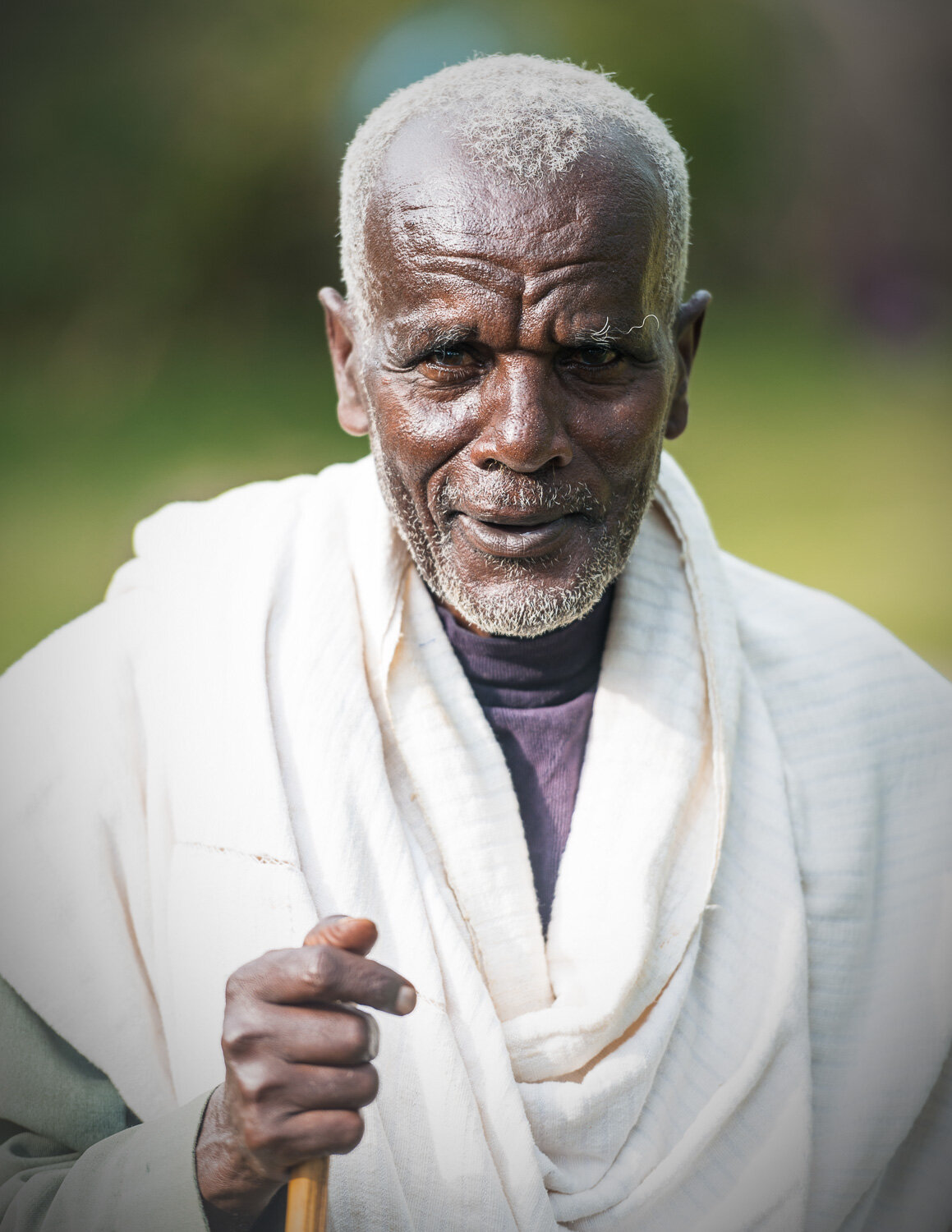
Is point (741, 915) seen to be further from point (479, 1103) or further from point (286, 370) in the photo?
point (286, 370)

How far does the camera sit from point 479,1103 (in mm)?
1144

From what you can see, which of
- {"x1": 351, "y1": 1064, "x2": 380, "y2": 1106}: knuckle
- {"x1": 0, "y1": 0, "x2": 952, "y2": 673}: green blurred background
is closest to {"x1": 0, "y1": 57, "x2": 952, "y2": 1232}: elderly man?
{"x1": 351, "y1": 1064, "x2": 380, "y2": 1106}: knuckle

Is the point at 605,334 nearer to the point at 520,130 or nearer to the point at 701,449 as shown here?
the point at 520,130

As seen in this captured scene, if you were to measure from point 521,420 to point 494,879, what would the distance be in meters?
0.56

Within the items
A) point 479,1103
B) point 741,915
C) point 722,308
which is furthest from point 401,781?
point 722,308

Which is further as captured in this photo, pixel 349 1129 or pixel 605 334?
pixel 605 334

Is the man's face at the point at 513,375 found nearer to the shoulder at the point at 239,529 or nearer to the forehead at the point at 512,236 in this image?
the forehead at the point at 512,236

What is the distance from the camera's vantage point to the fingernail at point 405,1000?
0.85m

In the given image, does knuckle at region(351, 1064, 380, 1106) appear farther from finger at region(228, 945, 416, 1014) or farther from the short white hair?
the short white hair

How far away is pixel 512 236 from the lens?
117 cm

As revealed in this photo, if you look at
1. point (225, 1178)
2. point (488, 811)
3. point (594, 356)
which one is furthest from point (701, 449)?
point (225, 1178)

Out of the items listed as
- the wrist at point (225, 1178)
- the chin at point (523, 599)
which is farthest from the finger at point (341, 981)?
the chin at point (523, 599)

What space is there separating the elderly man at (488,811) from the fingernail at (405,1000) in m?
0.23

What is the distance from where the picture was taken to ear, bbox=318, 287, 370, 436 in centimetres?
141
